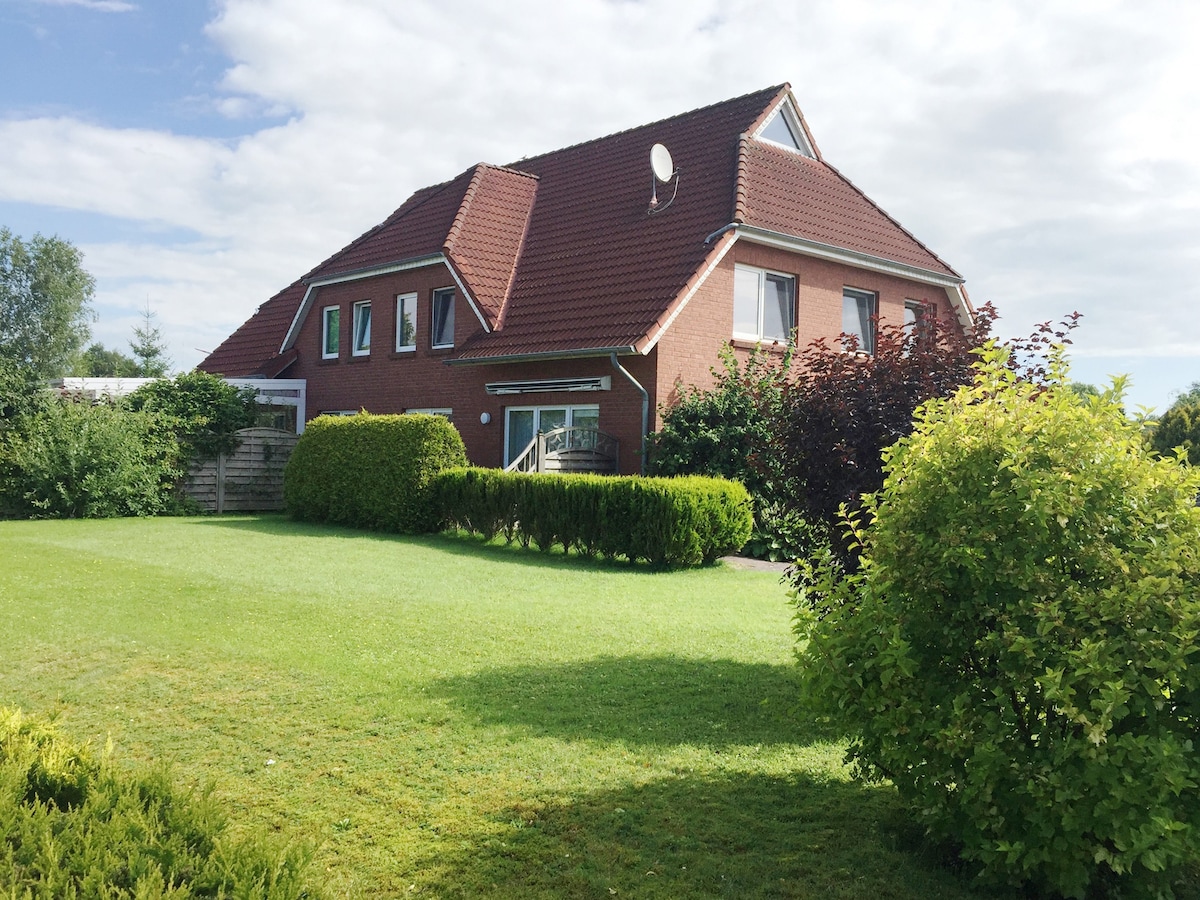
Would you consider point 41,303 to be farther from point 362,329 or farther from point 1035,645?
point 1035,645

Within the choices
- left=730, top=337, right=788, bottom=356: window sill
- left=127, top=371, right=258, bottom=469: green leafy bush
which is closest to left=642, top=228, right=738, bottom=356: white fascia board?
left=730, top=337, right=788, bottom=356: window sill

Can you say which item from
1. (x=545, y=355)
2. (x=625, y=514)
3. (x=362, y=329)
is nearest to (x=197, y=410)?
(x=362, y=329)

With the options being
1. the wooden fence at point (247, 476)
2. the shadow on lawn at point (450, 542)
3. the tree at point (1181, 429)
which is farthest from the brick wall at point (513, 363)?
the tree at point (1181, 429)

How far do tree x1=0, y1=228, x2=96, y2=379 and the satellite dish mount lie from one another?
5531 centimetres

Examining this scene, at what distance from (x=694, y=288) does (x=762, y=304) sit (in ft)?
9.26

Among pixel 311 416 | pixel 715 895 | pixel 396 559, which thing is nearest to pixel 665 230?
pixel 396 559

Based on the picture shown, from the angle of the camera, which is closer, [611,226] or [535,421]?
[535,421]

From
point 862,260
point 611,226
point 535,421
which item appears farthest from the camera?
point 611,226

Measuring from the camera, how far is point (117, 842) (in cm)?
340

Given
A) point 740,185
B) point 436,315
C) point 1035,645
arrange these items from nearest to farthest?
point 1035,645 → point 740,185 → point 436,315

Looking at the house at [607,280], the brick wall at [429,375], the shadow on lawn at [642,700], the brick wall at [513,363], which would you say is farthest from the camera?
the house at [607,280]

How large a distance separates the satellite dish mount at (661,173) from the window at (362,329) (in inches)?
334

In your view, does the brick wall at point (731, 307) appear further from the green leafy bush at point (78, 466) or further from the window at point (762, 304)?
the green leafy bush at point (78, 466)

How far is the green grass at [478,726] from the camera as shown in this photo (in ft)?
14.9
